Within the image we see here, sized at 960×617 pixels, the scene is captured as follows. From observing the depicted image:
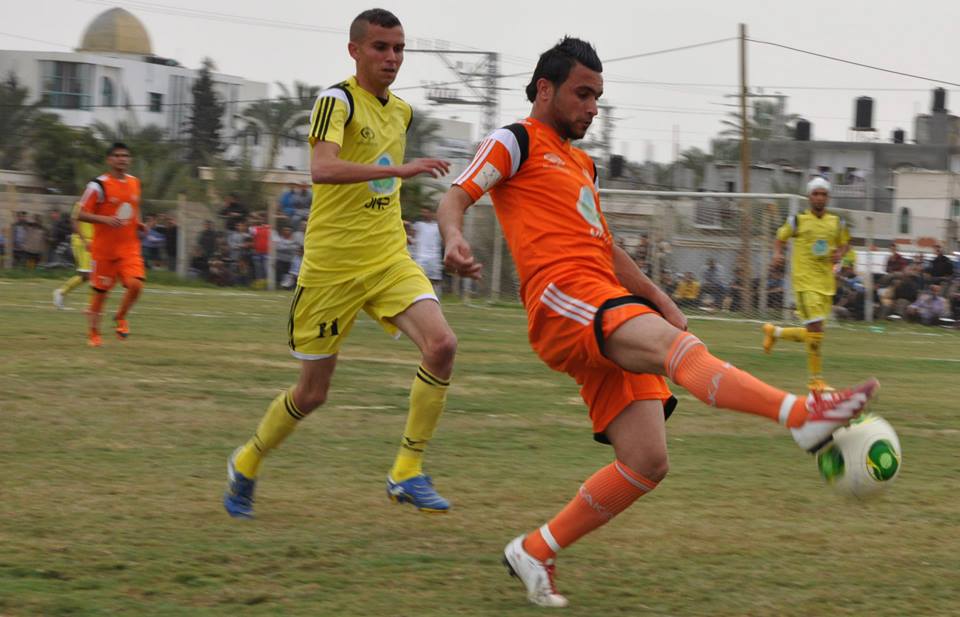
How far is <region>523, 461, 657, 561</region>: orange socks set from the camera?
186 inches

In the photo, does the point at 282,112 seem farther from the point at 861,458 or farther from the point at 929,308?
the point at 861,458

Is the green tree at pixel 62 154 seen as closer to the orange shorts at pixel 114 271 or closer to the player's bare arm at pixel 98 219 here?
the orange shorts at pixel 114 271

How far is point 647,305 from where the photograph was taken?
185 inches

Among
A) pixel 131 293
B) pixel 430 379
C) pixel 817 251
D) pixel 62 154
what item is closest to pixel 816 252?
pixel 817 251

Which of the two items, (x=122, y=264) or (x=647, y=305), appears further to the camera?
(x=122, y=264)

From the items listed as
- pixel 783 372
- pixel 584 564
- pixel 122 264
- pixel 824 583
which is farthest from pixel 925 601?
pixel 122 264

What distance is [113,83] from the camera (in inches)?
3105

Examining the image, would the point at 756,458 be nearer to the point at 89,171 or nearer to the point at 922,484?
the point at 922,484

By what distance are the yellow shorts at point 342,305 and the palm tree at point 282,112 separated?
165 feet

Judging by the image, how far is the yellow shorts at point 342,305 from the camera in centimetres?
625

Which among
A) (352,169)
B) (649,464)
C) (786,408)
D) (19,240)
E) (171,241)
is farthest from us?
(171,241)

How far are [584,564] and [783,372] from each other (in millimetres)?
9602

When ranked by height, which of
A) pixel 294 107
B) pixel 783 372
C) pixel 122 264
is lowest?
pixel 783 372

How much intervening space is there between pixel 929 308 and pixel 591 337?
22565 mm
